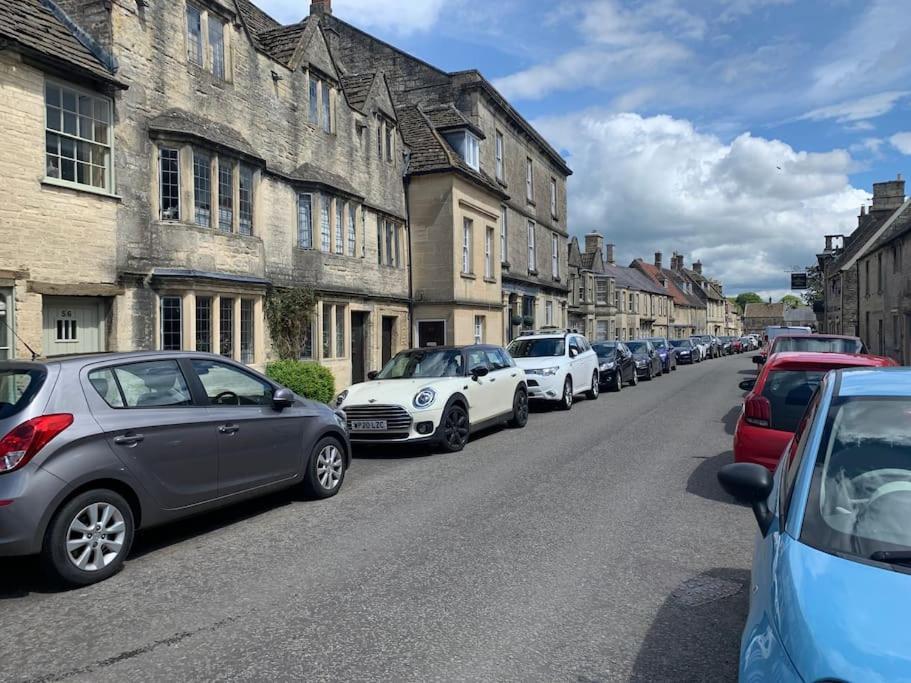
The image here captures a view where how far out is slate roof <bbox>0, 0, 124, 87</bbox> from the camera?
10.1 m

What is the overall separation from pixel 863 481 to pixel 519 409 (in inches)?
408

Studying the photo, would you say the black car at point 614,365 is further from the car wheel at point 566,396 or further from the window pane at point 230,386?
the window pane at point 230,386

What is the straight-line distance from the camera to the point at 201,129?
13062 millimetres

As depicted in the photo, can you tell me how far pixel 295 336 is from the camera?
15867 mm

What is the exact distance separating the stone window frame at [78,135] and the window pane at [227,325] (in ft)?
10.4

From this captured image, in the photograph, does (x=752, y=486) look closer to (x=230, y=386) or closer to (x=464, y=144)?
(x=230, y=386)

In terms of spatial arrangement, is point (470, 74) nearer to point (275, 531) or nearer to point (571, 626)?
point (275, 531)

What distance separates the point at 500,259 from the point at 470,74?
711 centimetres

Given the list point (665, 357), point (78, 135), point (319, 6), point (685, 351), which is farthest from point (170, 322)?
point (685, 351)

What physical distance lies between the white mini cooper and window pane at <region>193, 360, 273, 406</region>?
10.2 feet

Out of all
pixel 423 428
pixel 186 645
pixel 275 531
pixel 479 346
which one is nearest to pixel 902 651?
pixel 186 645

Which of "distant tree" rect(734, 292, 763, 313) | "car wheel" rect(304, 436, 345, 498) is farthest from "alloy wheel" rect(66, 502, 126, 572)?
"distant tree" rect(734, 292, 763, 313)

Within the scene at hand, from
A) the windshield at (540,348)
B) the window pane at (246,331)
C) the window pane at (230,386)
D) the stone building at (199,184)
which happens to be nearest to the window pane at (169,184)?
the stone building at (199,184)

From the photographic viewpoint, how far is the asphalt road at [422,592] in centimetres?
372
